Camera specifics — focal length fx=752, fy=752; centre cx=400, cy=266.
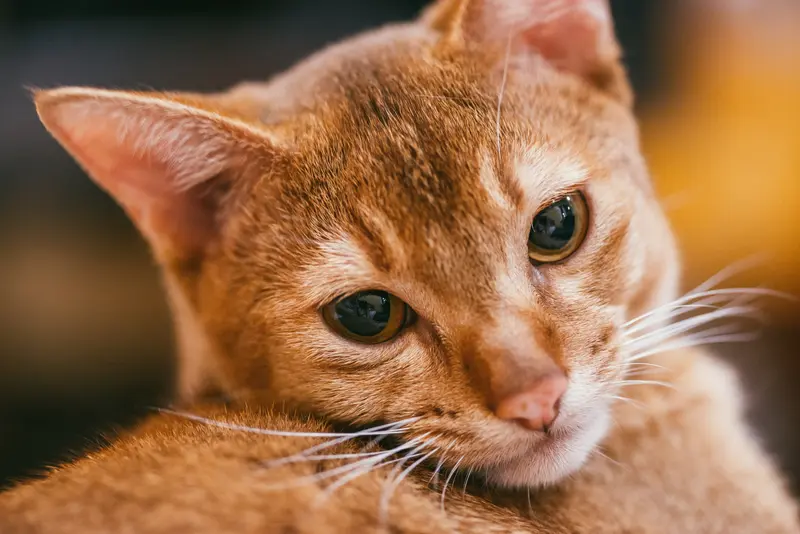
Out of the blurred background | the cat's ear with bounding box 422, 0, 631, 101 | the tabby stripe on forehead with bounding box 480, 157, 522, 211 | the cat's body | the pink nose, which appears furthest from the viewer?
the blurred background

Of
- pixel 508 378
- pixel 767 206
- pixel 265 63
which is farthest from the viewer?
pixel 265 63

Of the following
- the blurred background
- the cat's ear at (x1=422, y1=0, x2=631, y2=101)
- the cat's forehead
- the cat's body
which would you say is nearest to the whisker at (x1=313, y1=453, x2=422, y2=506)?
the cat's body

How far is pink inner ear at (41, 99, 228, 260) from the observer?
3.40ft

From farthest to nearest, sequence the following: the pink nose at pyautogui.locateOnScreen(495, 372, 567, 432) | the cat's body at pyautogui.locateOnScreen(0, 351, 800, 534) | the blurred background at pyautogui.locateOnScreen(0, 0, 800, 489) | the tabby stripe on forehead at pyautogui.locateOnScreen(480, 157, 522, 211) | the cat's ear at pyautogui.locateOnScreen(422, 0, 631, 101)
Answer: the blurred background at pyautogui.locateOnScreen(0, 0, 800, 489) < the cat's ear at pyautogui.locateOnScreen(422, 0, 631, 101) < the tabby stripe on forehead at pyautogui.locateOnScreen(480, 157, 522, 211) < the pink nose at pyautogui.locateOnScreen(495, 372, 567, 432) < the cat's body at pyautogui.locateOnScreen(0, 351, 800, 534)

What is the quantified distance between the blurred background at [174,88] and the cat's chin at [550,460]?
3.75 ft

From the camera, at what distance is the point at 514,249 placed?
1.01 metres

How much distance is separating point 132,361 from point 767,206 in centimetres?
191

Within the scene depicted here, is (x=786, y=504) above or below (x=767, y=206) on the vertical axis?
below

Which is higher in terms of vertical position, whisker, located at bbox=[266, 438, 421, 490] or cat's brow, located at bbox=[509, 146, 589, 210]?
cat's brow, located at bbox=[509, 146, 589, 210]

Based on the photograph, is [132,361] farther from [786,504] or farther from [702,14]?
[702,14]

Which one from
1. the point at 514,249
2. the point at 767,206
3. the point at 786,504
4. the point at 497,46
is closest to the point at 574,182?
the point at 514,249

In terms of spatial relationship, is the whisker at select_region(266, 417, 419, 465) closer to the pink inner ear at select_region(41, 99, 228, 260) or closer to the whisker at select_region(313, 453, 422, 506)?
the whisker at select_region(313, 453, 422, 506)

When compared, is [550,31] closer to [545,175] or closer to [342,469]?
[545,175]

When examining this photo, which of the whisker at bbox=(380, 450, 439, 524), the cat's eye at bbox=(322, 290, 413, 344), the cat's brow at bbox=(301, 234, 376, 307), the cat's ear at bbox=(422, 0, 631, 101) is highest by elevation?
the cat's ear at bbox=(422, 0, 631, 101)
